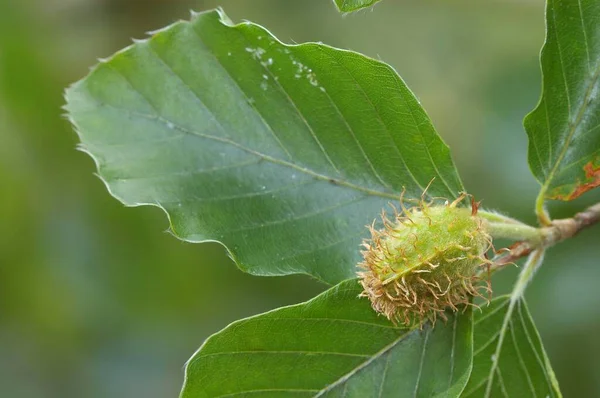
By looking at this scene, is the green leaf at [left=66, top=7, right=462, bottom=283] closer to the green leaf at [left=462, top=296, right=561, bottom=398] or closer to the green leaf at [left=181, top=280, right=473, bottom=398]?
the green leaf at [left=181, top=280, right=473, bottom=398]

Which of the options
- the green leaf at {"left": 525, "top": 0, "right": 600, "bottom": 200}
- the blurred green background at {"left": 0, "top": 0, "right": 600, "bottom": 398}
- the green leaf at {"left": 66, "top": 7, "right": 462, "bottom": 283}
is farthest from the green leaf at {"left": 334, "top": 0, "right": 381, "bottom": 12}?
the blurred green background at {"left": 0, "top": 0, "right": 600, "bottom": 398}

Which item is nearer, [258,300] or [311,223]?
[311,223]

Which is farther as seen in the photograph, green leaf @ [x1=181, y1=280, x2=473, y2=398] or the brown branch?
the brown branch

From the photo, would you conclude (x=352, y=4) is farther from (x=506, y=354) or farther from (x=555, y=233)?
(x=506, y=354)

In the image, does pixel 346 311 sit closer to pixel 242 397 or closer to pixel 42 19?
pixel 242 397

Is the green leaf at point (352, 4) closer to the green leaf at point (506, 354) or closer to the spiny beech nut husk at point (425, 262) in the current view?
the spiny beech nut husk at point (425, 262)

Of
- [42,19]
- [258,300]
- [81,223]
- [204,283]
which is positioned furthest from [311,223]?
[42,19]

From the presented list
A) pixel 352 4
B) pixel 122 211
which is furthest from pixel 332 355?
pixel 122 211
